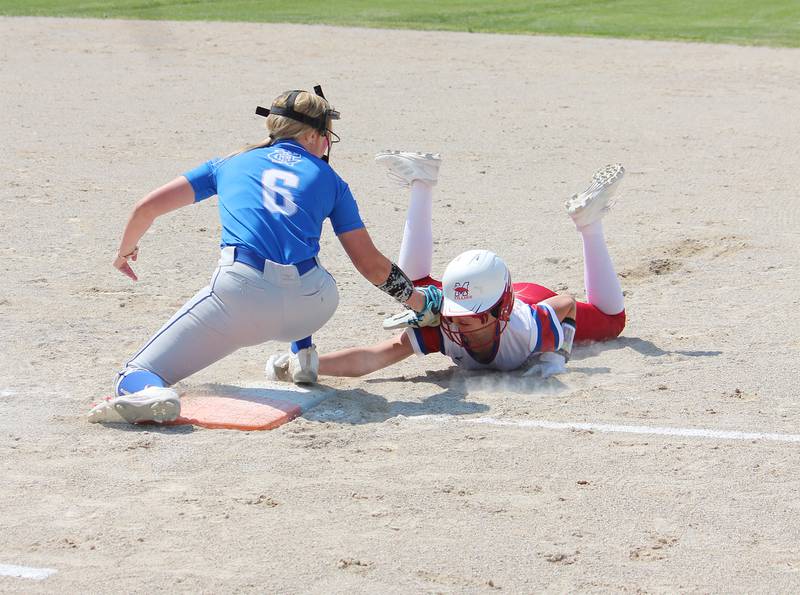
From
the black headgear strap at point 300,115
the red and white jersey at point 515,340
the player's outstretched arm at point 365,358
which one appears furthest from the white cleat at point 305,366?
the black headgear strap at point 300,115

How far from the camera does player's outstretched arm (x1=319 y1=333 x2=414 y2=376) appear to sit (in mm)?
5914

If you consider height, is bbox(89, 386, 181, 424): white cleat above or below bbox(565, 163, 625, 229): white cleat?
below

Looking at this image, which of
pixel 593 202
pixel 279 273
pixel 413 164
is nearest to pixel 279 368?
pixel 279 273

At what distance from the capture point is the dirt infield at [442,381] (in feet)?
12.8

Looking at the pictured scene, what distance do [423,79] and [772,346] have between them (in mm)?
9116

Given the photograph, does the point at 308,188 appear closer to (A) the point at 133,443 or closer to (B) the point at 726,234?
(A) the point at 133,443

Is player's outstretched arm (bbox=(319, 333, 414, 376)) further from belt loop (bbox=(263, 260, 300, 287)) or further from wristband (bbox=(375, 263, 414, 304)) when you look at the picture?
belt loop (bbox=(263, 260, 300, 287))

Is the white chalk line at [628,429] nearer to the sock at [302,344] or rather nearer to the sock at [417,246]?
the sock at [302,344]

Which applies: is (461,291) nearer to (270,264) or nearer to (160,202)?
(270,264)

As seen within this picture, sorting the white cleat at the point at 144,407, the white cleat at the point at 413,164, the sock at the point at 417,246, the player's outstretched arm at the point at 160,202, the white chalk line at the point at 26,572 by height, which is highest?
the white cleat at the point at 413,164

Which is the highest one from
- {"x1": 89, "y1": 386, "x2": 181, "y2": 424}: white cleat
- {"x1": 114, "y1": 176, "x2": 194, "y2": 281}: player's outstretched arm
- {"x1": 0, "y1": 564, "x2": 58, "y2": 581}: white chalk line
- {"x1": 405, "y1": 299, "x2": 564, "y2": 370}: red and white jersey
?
{"x1": 114, "y1": 176, "x2": 194, "y2": 281}: player's outstretched arm

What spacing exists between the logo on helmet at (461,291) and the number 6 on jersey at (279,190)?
2.77 ft

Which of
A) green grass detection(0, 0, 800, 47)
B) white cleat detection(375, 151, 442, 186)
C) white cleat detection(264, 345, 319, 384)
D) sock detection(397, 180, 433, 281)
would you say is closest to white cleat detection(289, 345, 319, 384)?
white cleat detection(264, 345, 319, 384)

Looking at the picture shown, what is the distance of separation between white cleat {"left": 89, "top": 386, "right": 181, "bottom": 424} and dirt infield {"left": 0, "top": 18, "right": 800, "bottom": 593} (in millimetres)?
81
